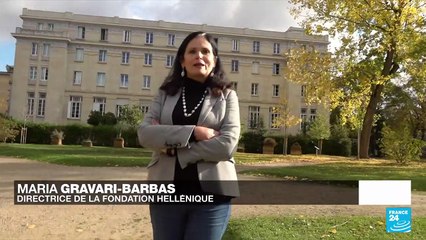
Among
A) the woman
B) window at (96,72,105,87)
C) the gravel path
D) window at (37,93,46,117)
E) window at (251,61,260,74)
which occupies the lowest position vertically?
the gravel path

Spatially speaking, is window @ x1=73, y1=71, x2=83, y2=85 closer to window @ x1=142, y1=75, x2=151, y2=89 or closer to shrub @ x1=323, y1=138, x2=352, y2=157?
window @ x1=142, y1=75, x2=151, y2=89

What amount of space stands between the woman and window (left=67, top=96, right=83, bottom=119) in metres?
51.0

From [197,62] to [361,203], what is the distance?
21.3 feet

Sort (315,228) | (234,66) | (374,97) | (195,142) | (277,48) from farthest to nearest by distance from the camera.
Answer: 1. (277,48)
2. (234,66)
3. (374,97)
4. (315,228)
5. (195,142)

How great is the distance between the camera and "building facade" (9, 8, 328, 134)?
49906mm

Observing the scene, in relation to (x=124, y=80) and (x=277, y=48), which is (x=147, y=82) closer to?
(x=124, y=80)

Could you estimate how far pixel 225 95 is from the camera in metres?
2.62

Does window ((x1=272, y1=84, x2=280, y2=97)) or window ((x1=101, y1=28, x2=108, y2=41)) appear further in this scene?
window ((x1=272, y1=84, x2=280, y2=97))

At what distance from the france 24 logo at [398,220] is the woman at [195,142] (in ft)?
14.1

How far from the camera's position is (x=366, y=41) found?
891 inches

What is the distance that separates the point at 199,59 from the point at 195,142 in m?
0.54

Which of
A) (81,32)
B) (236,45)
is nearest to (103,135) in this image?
(81,32)

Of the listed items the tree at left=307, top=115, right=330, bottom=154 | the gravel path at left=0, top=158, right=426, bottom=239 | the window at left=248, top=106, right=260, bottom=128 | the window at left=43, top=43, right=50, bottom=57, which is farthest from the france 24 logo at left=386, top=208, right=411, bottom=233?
the window at left=43, top=43, right=50, bottom=57

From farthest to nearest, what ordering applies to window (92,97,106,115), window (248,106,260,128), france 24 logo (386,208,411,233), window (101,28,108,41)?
window (101,28,108,41) → window (248,106,260,128) → window (92,97,106,115) → france 24 logo (386,208,411,233)
